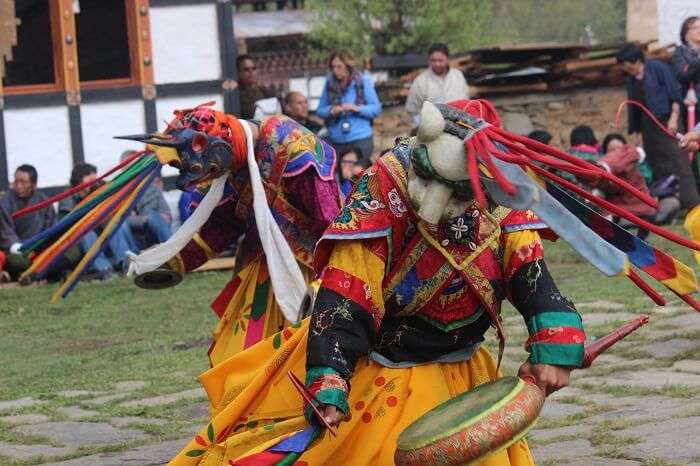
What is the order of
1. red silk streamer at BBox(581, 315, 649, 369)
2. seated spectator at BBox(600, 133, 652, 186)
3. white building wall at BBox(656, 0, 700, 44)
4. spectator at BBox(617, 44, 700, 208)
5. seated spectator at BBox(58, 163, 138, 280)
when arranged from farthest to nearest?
white building wall at BBox(656, 0, 700, 44)
seated spectator at BBox(600, 133, 652, 186)
spectator at BBox(617, 44, 700, 208)
seated spectator at BBox(58, 163, 138, 280)
red silk streamer at BBox(581, 315, 649, 369)

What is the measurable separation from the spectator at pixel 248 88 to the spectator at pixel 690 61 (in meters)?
4.19

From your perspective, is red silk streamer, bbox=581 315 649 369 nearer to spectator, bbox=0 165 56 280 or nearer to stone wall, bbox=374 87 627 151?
spectator, bbox=0 165 56 280

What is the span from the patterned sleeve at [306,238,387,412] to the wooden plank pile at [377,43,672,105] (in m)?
12.9

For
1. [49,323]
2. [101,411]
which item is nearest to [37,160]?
[49,323]

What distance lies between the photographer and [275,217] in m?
6.57

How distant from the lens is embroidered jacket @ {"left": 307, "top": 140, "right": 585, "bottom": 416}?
4336 mm

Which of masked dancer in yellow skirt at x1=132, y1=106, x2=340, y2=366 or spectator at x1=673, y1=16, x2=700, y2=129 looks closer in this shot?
masked dancer in yellow skirt at x1=132, y1=106, x2=340, y2=366

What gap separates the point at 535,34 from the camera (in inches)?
1884

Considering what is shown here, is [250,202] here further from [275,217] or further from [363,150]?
[363,150]

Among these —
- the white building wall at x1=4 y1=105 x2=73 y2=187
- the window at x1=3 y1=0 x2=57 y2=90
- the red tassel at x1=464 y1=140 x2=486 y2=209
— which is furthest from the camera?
the window at x1=3 y1=0 x2=57 y2=90

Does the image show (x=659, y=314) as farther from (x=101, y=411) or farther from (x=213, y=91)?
(x=213, y=91)

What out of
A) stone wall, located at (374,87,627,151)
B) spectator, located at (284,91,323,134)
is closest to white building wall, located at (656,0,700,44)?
stone wall, located at (374,87,627,151)

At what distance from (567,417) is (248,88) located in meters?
8.51

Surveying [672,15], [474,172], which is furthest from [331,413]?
[672,15]
